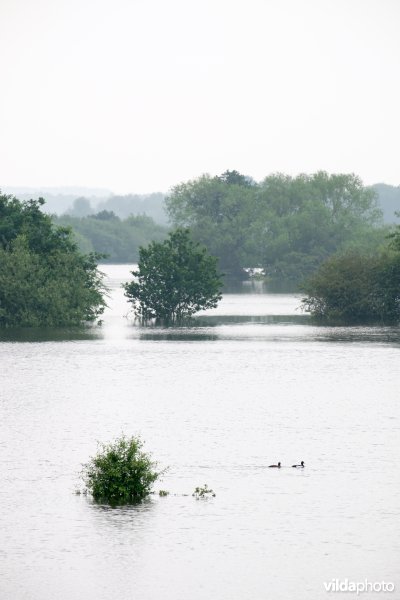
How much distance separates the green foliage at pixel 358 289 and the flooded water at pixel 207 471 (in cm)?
2088

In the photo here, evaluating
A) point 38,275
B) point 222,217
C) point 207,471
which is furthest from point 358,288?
point 222,217

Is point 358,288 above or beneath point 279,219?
beneath

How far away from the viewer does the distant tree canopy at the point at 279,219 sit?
17538 centimetres

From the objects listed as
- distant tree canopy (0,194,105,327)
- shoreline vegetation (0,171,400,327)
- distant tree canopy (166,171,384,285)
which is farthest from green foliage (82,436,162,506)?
distant tree canopy (166,171,384,285)

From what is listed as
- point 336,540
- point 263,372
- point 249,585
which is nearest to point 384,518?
point 336,540

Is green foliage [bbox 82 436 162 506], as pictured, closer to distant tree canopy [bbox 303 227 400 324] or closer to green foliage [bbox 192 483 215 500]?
green foliage [bbox 192 483 215 500]

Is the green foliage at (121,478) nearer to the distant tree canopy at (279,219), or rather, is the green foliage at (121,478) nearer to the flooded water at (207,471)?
the flooded water at (207,471)

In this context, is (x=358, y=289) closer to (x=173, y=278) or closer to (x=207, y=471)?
(x=173, y=278)

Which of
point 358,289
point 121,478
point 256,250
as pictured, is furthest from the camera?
point 256,250

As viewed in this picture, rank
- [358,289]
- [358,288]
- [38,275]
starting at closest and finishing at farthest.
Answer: [38,275], [358,288], [358,289]

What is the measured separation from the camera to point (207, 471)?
37.2 metres

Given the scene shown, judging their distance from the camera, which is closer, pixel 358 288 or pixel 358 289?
pixel 358 288

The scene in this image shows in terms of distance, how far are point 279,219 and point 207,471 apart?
475ft

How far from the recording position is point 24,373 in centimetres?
6172
